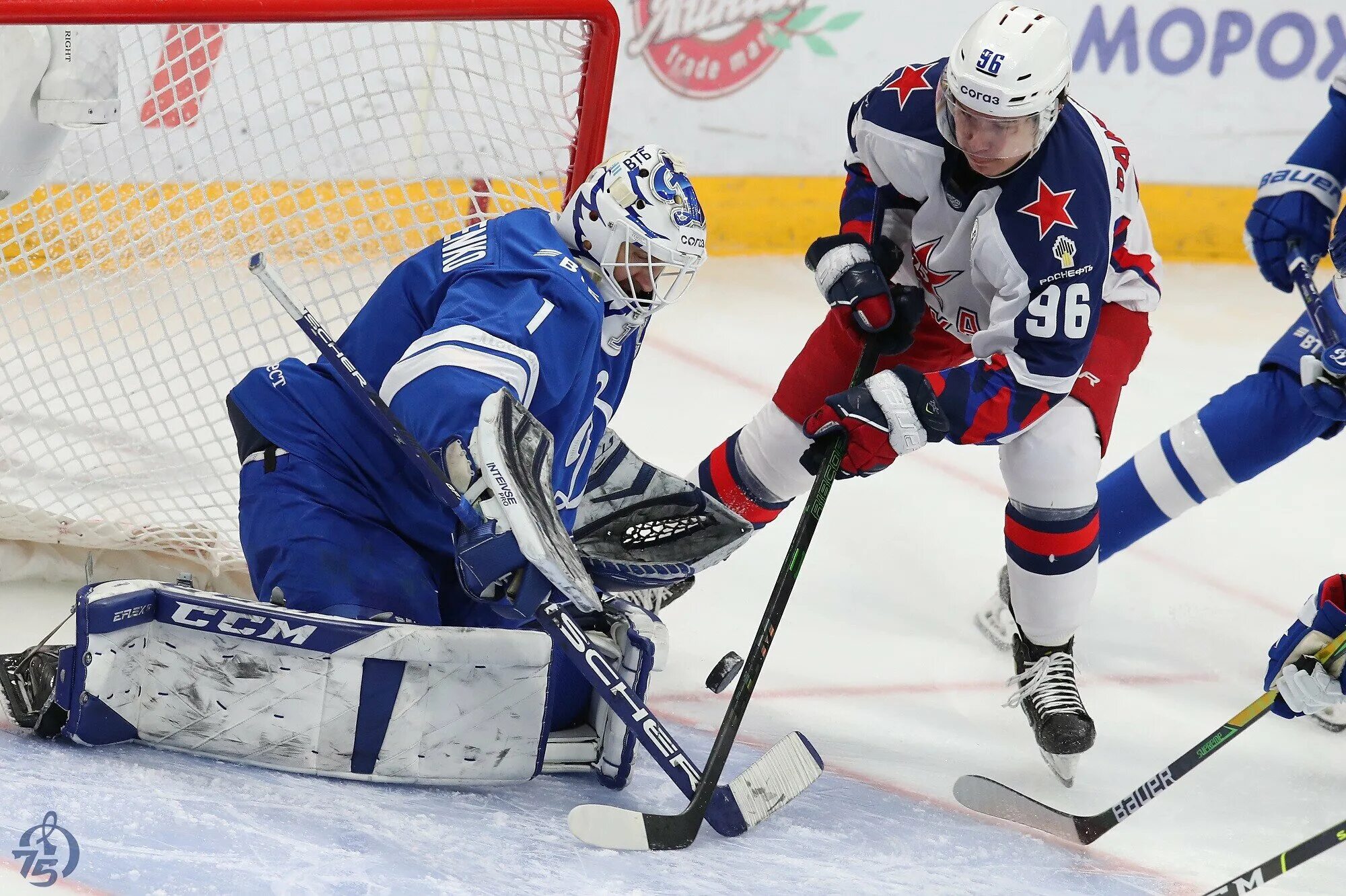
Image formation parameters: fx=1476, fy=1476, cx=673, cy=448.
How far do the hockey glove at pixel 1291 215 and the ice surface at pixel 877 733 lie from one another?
0.79 metres

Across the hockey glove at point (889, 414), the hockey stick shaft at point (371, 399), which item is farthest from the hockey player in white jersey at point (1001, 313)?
the hockey stick shaft at point (371, 399)

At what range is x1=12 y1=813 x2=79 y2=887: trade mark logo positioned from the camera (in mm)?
1538

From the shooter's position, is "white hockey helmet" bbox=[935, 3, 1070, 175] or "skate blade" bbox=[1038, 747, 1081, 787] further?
"skate blade" bbox=[1038, 747, 1081, 787]

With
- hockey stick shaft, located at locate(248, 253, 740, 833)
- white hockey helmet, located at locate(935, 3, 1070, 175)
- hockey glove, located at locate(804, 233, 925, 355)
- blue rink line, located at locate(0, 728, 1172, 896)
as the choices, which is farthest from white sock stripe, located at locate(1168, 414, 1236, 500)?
hockey stick shaft, located at locate(248, 253, 740, 833)

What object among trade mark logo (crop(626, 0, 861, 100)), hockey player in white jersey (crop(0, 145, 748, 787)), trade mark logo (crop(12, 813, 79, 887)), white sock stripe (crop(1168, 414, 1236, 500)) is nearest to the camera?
trade mark logo (crop(12, 813, 79, 887))

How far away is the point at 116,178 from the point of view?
2.87 meters

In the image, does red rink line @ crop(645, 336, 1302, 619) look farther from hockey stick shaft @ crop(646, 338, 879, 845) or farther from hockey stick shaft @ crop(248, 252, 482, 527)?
hockey stick shaft @ crop(248, 252, 482, 527)

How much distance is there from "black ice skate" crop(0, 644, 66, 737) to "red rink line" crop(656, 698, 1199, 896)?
977 mm

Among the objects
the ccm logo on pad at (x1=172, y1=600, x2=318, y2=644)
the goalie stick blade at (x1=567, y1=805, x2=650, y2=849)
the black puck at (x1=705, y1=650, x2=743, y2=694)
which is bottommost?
the black puck at (x1=705, y1=650, x2=743, y2=694)

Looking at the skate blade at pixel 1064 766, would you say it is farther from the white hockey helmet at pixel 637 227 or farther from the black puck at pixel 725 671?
the white hockey helmet at pixel 637 227

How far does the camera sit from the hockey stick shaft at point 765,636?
76.1 inches

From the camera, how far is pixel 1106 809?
90.4 inches

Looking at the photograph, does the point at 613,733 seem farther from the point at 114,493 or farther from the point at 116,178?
the point at 116,178

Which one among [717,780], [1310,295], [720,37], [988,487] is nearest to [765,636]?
[717,780]
